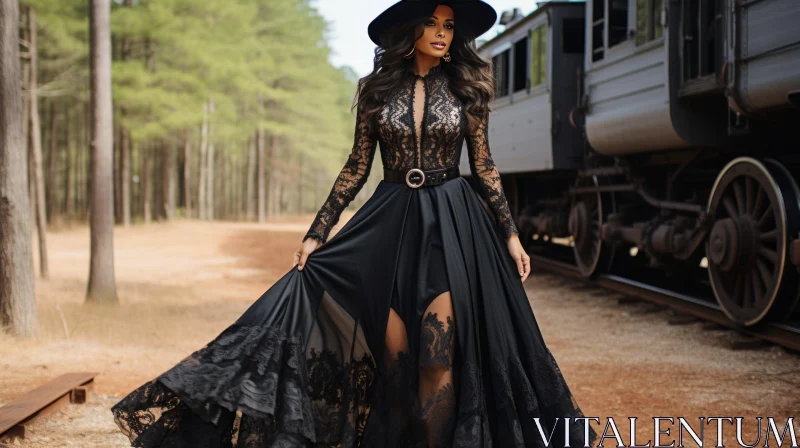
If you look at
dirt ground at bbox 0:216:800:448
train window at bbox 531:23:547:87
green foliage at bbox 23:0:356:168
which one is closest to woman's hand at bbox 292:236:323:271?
dirt ground at bbox 0:216:800:448

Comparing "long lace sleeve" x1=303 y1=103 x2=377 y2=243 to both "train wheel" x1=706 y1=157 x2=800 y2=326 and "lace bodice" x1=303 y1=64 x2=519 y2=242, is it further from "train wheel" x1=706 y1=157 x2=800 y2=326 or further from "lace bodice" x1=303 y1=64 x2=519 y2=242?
"train wheel" x1=706 y1=157 x2=800 y2=326

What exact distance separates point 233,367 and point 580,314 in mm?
6737

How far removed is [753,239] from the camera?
7.29 m

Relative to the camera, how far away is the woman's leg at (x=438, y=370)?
3.15m

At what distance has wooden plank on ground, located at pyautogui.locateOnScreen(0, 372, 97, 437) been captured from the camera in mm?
4203

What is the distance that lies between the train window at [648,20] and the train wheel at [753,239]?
164 centimetres

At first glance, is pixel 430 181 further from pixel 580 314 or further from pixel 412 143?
pixel 580 314

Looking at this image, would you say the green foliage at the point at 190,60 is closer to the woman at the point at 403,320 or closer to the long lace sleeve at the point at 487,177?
the woman at the point at 403,320

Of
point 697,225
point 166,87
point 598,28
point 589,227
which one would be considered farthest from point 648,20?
point 166,87

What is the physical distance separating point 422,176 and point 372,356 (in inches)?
30.0

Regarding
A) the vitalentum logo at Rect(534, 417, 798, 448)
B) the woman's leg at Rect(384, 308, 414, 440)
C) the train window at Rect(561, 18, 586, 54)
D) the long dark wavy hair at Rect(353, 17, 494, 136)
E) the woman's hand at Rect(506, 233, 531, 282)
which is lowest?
the vitalentum logo at Rect(534, 417, 798, 448)

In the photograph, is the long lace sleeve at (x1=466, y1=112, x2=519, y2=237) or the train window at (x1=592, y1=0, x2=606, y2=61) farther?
the train window at (x1=592, y1=0, x2=606, y2=61)

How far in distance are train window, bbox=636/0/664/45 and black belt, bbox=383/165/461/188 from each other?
5451 millimetres

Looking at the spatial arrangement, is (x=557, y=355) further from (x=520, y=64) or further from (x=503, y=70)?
(x=503, y=70)
